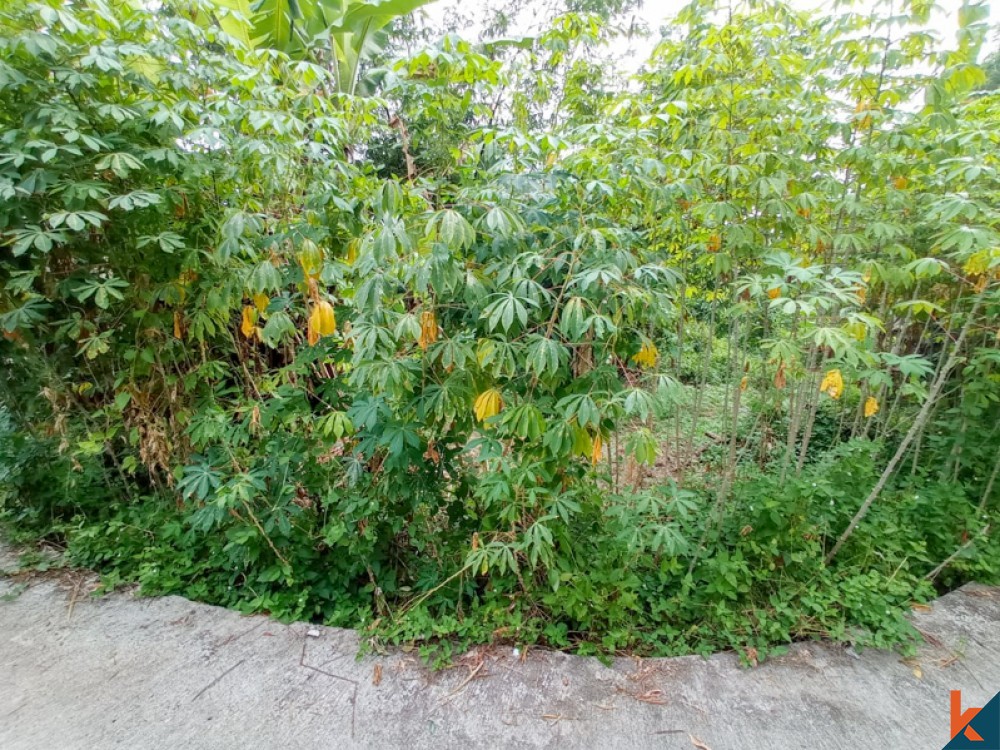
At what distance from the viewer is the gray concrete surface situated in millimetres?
1558

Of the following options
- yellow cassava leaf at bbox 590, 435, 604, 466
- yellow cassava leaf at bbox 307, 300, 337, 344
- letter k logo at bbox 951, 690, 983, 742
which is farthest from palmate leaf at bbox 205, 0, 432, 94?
letter k logo at bbox 951, 690, 983, 742

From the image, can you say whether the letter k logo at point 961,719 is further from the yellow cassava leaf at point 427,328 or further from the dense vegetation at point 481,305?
the yellow cassava leaf at point 427,328

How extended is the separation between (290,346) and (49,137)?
1.23 metres

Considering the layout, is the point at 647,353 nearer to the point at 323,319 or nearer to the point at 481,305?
the point at 481,305

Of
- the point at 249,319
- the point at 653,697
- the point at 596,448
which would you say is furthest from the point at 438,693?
the point at 249,319

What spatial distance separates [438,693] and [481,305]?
4.79ft

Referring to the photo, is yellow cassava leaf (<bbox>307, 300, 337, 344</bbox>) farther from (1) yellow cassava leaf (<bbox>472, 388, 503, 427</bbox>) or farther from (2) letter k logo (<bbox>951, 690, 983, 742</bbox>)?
(2) letter k logo (<bbox>951, 690, 983, 742</bbox>)

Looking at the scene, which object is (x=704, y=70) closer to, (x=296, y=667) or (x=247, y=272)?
(x=247, y=272)

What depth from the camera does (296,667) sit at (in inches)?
72.6

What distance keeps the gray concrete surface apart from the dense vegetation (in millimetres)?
140

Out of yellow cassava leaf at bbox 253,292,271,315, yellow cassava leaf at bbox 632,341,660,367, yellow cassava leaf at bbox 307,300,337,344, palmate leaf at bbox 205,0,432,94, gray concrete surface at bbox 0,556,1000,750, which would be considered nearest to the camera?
gray concrete surface at bbox 0,556,1000,750

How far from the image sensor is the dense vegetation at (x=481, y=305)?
5.38 ft

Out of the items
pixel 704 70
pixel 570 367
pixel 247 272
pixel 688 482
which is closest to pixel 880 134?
pixel 704 70

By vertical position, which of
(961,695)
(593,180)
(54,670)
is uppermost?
(593,180)
